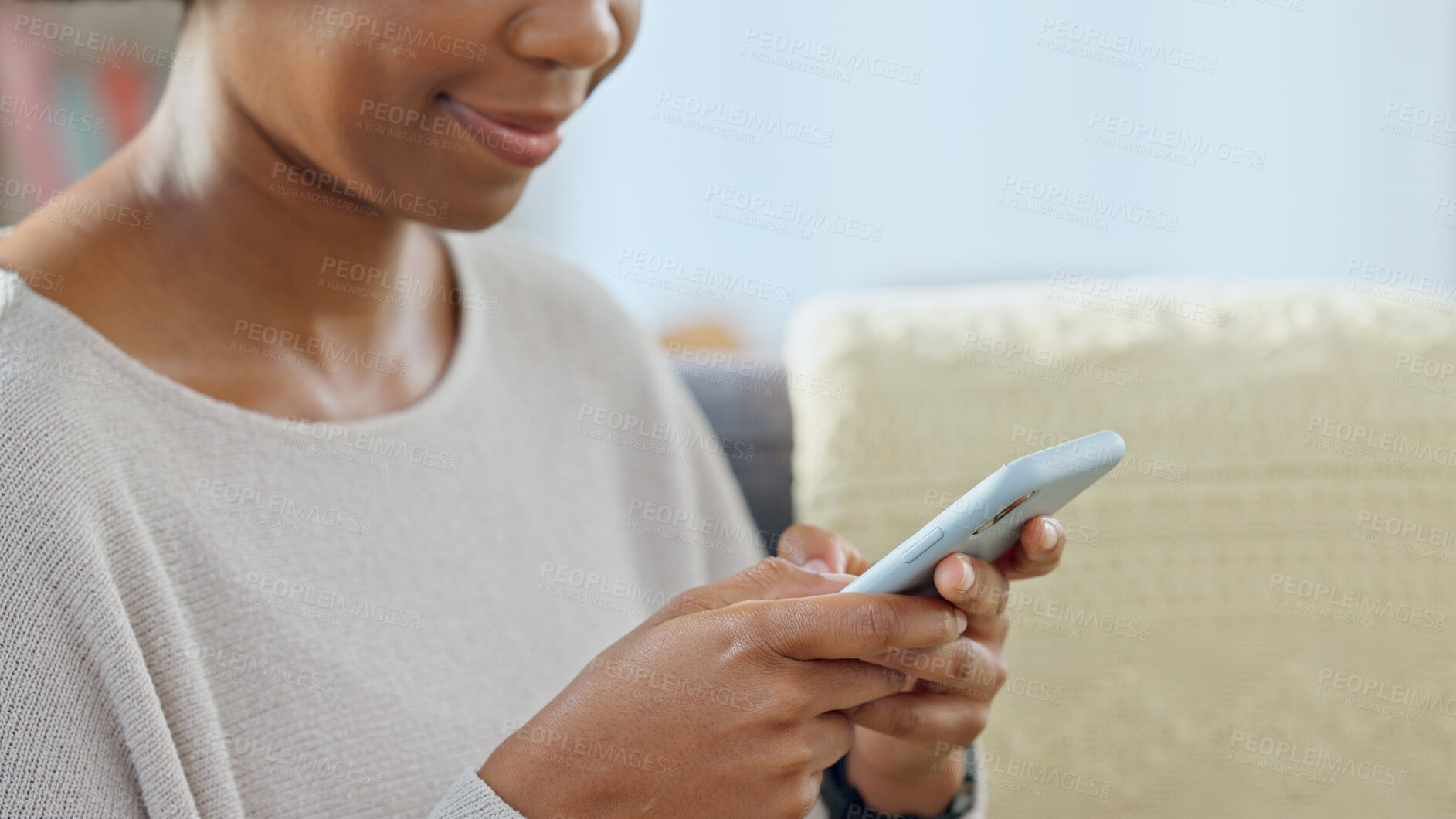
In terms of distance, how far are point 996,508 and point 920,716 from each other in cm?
18

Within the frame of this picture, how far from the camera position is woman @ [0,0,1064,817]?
22.6 inches

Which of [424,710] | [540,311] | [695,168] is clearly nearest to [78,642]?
[424,710]

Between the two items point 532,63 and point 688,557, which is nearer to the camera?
point 532,63

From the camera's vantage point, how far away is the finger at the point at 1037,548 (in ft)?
1.93

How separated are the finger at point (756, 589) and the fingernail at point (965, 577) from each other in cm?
9

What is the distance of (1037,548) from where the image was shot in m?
0.59

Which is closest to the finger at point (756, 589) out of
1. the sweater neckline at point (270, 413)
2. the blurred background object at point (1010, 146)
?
the sweater neckline at point (270, 413)

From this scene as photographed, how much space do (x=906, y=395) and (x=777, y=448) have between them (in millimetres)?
139

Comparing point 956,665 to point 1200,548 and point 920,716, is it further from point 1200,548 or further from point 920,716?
point 1200,548

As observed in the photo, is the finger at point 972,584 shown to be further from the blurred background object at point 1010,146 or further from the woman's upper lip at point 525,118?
the blurred background object at point 1010,146

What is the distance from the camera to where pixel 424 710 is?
71 centimetres

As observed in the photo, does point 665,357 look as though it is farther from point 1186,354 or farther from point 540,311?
point 1186,354

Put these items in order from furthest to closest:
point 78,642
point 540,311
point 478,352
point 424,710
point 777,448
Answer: point 777,448
point 540,311
point 478,352
point 424,710
point 78,642

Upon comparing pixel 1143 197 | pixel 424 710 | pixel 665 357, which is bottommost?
pixel 424 710
